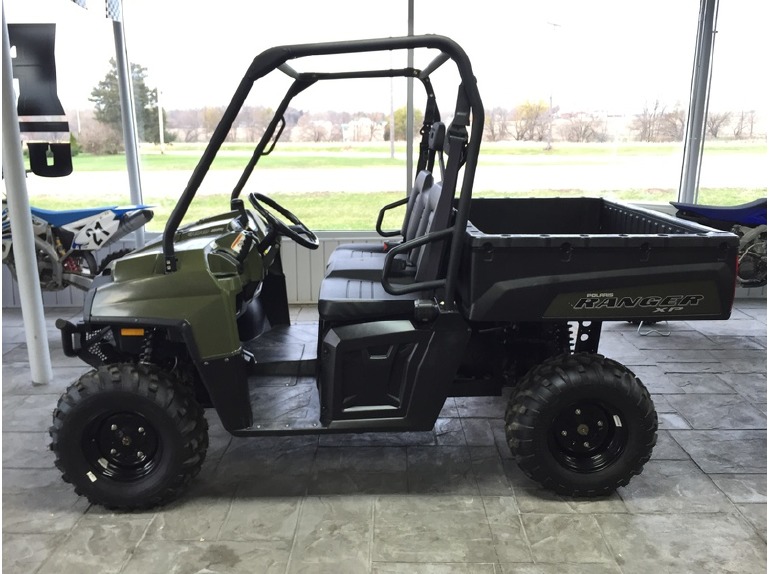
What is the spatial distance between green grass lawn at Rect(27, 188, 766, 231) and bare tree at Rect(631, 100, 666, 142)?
0.47 meters

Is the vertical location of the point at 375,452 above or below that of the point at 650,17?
below

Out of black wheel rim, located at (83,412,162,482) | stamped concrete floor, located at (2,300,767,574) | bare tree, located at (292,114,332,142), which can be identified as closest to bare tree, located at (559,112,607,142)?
bare tree, located at (292,114,332,142)

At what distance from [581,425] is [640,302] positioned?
1.69 ft

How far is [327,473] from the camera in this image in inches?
105

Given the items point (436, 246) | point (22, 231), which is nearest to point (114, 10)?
point (22, 231)

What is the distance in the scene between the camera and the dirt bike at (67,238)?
4.31m

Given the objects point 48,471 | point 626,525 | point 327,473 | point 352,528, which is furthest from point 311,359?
point 626,525

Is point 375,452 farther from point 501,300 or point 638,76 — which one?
point 638,76

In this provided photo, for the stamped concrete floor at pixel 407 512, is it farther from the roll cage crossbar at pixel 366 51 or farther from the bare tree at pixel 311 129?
the bare tree at pixel 311 129

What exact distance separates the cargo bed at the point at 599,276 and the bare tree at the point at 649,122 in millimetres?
3606

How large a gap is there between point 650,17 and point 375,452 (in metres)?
4.45

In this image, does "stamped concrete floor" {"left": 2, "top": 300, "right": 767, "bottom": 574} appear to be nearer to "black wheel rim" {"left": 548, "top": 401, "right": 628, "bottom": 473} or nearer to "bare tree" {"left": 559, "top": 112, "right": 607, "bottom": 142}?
"black wheel rim" {"left": 548, "top": 401, "right": 628, "bottom": 473}

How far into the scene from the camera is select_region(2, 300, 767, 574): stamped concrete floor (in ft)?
7.07

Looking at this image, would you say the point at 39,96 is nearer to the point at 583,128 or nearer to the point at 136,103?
the point at 136,103
